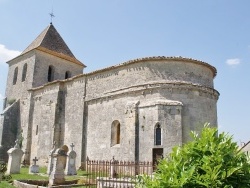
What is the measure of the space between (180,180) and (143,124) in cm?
1307

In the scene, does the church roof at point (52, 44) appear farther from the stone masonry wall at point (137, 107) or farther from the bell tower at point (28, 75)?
the stone masonry wall at point (137, 107)

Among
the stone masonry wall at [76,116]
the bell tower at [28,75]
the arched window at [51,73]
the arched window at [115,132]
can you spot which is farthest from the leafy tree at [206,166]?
the arched window at [51,73]

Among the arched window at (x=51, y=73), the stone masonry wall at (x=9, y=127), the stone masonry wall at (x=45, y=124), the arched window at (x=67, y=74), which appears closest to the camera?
the stone masonry wall at (x=45, y=124)

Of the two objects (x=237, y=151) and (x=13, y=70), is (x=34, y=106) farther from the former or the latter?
(x=237, y=151)

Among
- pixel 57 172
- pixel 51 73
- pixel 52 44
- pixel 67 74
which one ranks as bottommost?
pixel 57 172

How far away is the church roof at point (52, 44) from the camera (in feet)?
93.2

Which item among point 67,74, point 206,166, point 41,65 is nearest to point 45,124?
point 41,65

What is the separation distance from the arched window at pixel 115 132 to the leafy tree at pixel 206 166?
1434 centimetres

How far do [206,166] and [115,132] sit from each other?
15.1m

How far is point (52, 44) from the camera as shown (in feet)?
96.8

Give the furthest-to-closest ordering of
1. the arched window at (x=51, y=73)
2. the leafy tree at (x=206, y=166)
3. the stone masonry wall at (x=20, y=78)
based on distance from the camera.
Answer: the arched window at (x=51, y=73), the stone masonry wall at (x=20, y=78), the leafy tree at (x=206, y=166)

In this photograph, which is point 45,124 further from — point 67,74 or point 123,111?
point 123,111

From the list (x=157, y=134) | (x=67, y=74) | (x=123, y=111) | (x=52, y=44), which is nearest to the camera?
(x=157, y=134)

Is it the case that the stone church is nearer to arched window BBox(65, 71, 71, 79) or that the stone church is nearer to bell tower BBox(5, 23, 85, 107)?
bell tower BBox(5, 23, 85, 107)
